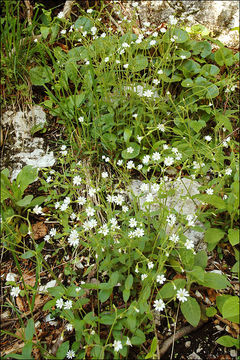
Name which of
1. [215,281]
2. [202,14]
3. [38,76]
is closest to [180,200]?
[215,281]

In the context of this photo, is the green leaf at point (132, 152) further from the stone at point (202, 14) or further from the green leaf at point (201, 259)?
the stone at point (202, 14)

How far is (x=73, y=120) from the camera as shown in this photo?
279 centimetres

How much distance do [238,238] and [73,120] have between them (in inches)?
68.3

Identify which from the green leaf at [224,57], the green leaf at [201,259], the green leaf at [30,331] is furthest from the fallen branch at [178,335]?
the green leaf at [224,57]

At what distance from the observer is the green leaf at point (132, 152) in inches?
93.8

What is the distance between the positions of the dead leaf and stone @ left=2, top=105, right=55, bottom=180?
0.50 m

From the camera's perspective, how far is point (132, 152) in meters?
2.44

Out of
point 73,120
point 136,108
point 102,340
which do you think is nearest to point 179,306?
point 102,340

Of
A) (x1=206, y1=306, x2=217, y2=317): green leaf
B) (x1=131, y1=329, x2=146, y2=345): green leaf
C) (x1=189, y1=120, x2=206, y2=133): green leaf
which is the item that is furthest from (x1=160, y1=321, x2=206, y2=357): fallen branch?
(x1=189, y1=120, x2=206, y2=133): green leaf

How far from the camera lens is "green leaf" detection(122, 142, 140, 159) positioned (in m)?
2.38

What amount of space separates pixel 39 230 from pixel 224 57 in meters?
2.19

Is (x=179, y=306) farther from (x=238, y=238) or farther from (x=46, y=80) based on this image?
(x=46, y=80)

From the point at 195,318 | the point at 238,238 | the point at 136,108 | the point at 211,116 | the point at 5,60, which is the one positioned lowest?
the point at 195,318

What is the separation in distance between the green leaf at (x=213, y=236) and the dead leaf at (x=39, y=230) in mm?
1181
